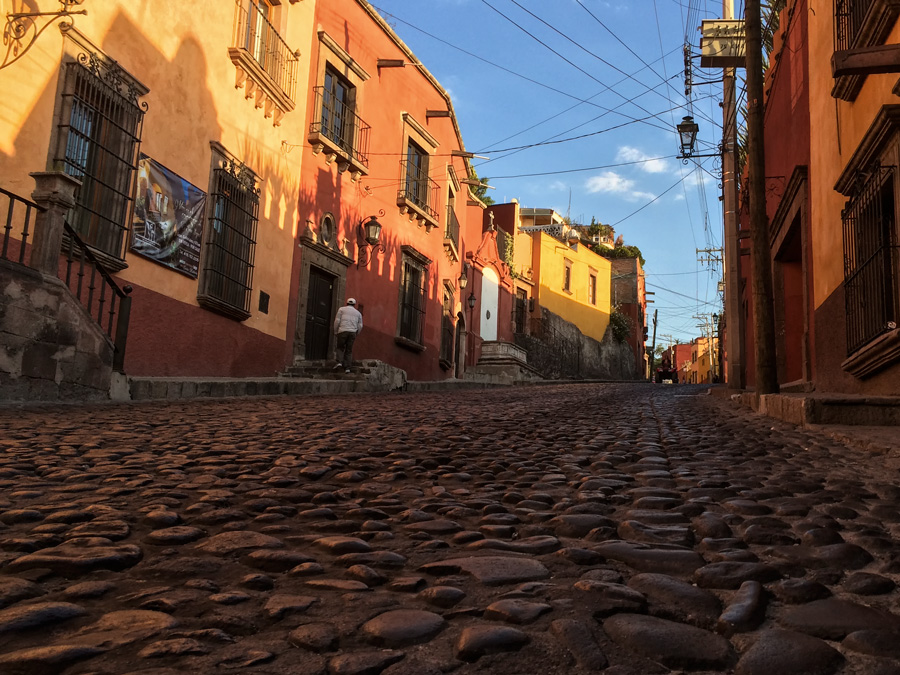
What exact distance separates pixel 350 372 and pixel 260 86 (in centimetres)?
502

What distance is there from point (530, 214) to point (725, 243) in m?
33.1

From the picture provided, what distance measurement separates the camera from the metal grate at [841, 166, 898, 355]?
6598mm

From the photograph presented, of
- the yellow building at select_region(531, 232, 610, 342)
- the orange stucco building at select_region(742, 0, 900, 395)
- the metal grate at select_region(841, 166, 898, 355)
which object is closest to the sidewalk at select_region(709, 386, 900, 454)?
the orange stucco building at select_region(742, 0, 900, 395)

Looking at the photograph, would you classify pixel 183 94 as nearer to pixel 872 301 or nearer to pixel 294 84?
pixel 294 84

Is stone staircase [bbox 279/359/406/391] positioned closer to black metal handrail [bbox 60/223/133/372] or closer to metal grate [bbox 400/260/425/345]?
metal grate [bbox 400/260/425/345]

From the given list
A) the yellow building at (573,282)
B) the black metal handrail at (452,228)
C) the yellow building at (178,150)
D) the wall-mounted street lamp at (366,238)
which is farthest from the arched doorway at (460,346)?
the yellow building at (178,150)

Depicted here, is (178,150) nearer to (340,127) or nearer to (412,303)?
(340,127)

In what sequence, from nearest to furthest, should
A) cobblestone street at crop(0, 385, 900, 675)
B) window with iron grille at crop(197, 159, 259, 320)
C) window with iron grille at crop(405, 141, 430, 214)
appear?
cobblestone street at crop(0, 385, 900, 675) < window with iron grille at crop(197, 159, 259, 320) < window with iron grille at crop(405, 141, 430, 214)

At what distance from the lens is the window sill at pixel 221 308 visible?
10.9m

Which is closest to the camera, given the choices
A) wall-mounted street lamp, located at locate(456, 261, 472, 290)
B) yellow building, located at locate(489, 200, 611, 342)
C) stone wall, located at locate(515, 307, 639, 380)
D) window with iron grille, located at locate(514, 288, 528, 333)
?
wall-mounted street lamp, located at locate(456, 261, 472, 290)

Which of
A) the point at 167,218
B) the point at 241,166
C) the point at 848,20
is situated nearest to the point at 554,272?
the point at 241,166

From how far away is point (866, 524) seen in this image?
255 centimetres

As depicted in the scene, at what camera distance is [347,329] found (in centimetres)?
1357

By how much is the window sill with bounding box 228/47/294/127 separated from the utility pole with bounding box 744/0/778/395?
7.16 metres
